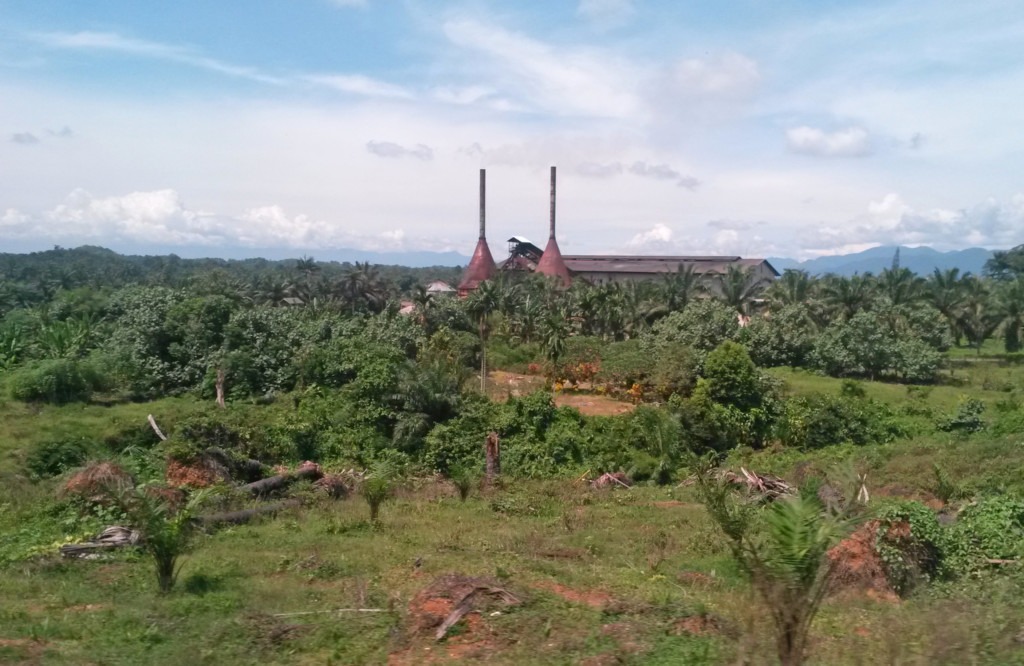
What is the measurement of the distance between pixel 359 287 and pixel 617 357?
27.7 metres

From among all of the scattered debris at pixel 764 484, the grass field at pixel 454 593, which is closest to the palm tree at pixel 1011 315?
the grass field at pixel 454 593

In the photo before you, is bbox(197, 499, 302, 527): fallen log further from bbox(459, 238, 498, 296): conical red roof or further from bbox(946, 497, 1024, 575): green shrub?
bbox(459, 238, 498, 296): conical red roof

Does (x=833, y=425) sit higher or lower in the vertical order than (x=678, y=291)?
lower

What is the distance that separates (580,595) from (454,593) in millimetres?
1584

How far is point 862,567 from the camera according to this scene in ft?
32.8

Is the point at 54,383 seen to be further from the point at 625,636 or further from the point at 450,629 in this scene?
the point at 625,636

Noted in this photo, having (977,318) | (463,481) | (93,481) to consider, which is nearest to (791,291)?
(977,318)

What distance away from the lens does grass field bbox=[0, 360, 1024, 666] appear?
6754 millimetres

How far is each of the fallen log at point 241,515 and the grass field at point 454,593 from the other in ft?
1.00

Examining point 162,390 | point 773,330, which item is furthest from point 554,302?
point 162,390

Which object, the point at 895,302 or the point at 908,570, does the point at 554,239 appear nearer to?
the point at 895,302

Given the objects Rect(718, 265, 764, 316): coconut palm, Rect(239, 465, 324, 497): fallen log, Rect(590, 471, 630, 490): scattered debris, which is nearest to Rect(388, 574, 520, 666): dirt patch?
Rect(239, 465, 324, 497): fallen log

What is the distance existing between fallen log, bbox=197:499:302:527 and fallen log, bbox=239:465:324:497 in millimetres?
961

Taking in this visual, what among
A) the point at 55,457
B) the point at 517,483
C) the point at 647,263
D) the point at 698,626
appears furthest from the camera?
the point at 647,263
